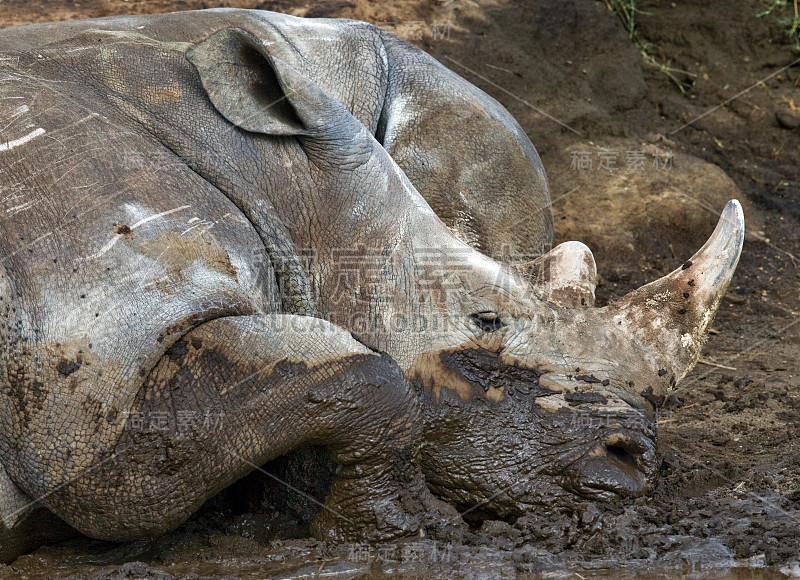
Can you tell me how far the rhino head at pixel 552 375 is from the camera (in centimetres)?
361

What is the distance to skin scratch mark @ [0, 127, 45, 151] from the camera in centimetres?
343

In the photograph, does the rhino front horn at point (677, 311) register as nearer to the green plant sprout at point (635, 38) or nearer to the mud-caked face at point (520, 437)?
the mud-caked face at point (520, 437)

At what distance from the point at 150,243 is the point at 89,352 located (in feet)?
1.35

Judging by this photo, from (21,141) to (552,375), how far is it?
2.01 m

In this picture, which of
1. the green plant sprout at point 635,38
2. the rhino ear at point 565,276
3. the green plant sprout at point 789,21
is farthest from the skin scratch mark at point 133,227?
the green plant sprout at point 789,21

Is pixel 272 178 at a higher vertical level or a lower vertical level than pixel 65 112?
lower

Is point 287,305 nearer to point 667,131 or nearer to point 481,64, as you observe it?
point 481,64

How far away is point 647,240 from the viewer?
6.67m

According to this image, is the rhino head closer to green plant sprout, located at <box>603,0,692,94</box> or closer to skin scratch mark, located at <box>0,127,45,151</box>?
skin scratch mark, located at <box>0,127,45,151</box>

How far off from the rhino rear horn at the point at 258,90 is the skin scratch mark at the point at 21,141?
654 mm

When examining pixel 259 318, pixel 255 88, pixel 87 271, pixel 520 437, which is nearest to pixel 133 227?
pixel 87 271

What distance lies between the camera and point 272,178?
152 inches

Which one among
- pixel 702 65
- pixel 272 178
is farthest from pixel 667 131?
pixel 272 178

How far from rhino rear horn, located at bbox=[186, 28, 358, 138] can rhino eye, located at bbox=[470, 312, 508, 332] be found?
2.90ft
